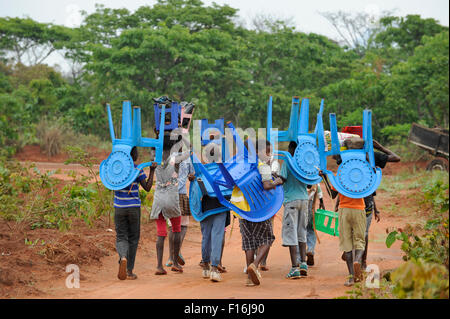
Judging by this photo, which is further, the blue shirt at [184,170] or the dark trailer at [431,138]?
the dark trailer at [431,138]

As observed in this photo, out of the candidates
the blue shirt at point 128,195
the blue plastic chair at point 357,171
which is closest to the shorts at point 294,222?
the blue plastic chair at point 357,171

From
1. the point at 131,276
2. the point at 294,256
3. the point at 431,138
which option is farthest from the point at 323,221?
the point at 431,138

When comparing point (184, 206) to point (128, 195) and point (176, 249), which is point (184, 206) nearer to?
point (176, 249)

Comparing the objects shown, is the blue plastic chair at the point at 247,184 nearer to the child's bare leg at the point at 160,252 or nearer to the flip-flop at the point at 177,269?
the child's bare leg at the point at 160,252

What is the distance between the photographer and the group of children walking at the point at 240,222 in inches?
254

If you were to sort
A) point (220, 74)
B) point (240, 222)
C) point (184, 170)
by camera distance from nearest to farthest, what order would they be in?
point (240, 222)
point (184, 170)
point (220, 74)

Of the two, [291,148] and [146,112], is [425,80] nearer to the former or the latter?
[146,112]

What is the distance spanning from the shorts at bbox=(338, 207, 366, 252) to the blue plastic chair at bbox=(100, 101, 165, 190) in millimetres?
2313

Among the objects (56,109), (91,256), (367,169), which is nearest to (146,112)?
(56,109)

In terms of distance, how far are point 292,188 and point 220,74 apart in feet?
60.5

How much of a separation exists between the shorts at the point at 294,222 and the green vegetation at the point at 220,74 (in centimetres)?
1421

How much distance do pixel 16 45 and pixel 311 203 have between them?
96.9ft

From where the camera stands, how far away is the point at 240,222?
680cm

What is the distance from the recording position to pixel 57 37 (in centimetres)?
3259
